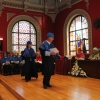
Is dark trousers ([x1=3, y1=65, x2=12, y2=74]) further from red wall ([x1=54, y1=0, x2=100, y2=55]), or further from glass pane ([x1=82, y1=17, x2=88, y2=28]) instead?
glass pane ([x1=82, y1=17, x2=88, y2=28])

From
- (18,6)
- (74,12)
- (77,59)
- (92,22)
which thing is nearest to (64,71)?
(77,59)

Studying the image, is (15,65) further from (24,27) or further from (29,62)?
(24,27)

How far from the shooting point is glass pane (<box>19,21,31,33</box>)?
33.5 ft

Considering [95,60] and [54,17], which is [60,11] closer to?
[54,17]

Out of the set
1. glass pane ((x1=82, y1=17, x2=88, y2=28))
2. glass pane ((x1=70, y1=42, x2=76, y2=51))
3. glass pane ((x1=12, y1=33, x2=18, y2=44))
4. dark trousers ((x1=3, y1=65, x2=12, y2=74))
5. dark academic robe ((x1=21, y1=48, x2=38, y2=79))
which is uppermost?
glass pane ((x1=82, y1=17, x2=88, y2=28))

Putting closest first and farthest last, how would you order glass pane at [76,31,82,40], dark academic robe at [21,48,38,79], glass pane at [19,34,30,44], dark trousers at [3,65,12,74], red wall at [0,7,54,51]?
dark academic robe at [21,48,38,79], dark trousers at [3,65,12,74], glass pane at [76,31,82,40], red wall at [0,7,54,51], glass pane at [19,34,30,44]

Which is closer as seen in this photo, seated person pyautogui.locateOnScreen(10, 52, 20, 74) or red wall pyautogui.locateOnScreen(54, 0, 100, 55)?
red wall pyautogui.locateOnScreen(54, 0, 100, 55)

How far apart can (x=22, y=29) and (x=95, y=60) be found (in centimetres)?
587

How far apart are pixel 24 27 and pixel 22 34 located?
486 millimetres

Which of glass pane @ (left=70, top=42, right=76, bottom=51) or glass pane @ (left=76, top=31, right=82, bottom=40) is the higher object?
glass pane @ (left=76, top=31, right=82, bottom=40)

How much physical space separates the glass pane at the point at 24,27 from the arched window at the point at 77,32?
9.04 ft

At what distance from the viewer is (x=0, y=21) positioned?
9.38m

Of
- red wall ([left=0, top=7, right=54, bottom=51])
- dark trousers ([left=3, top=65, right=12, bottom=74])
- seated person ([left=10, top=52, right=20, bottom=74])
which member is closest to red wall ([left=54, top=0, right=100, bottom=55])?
red wall ([left=0, top=7, right=54, bottom=51])

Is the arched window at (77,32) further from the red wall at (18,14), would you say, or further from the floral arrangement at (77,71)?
the floral arrangement at (77,71)
